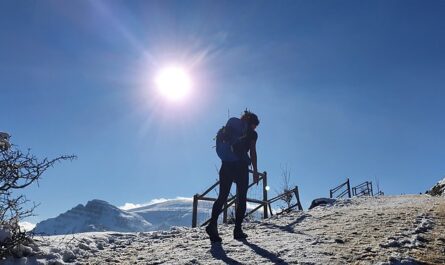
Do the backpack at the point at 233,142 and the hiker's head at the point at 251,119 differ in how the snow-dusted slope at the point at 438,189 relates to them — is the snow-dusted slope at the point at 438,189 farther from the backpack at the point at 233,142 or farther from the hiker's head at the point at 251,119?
the backpack at the point at 233,142

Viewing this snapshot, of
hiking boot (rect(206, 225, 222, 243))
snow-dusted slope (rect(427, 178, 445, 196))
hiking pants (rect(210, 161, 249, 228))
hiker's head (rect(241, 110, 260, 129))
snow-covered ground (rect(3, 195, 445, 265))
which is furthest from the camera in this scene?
snow-dusted slope (rect(427, 178, 445, 196))

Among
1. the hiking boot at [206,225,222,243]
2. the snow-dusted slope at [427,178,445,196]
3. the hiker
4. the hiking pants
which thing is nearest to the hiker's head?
the hiker

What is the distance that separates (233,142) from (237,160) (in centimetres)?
28

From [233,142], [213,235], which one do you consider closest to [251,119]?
[233,142]

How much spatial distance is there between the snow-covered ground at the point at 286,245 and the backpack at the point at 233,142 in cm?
124

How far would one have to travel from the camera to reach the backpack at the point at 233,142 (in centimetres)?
683

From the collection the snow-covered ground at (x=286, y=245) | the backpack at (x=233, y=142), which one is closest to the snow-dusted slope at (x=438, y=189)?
the snow-covered ground at (x=286, y=245)

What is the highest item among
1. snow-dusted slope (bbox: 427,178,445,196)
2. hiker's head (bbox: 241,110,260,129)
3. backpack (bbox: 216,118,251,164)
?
snow-dusted slope (bbox: 427,178,445,196)

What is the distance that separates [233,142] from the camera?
6.86 meters

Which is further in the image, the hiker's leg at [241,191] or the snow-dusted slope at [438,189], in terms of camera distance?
the snow-dusted slope at [438,189]

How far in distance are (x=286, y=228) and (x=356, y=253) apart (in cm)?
275

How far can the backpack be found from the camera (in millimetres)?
6828

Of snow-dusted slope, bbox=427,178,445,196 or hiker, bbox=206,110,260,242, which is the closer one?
hiker, bbox=206,110,260,242

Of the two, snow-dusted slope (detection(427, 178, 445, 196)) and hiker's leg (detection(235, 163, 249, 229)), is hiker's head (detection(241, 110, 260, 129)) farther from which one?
snow-dusted slope (detection(427, 178, 445, 196))
